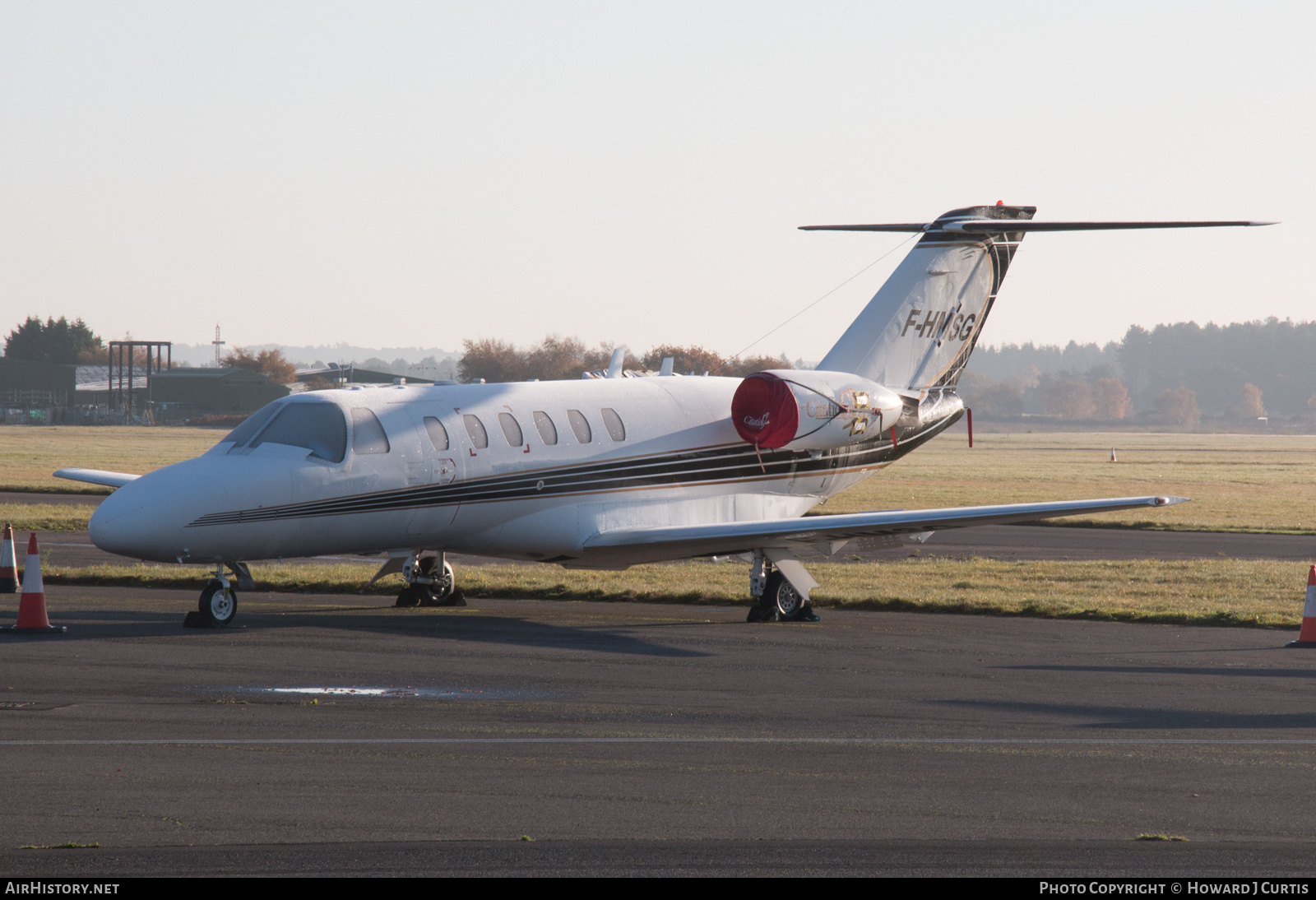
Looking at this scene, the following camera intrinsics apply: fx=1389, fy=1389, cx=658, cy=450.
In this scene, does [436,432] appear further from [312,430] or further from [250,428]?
[250,428]

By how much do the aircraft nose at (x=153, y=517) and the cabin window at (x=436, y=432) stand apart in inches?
103

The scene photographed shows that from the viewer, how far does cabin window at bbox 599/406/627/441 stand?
17.6m

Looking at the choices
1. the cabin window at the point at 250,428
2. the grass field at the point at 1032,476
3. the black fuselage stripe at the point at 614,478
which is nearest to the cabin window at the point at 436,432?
the black fuselage stripe at the point at 614,478

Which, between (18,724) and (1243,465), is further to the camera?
(1243,465)

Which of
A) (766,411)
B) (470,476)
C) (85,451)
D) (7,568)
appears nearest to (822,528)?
(766,411)

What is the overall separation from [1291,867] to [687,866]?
2740 mm

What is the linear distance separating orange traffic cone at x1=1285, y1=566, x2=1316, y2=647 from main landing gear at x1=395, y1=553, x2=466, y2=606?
9905 millimetres

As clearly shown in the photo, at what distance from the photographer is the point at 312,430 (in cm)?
1534

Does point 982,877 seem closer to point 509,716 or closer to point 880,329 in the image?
point 509,716

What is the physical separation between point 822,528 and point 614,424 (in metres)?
3.23

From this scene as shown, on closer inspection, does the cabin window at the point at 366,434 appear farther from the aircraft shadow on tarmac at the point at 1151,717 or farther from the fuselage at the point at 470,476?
the aircraft shadow on tarmac at the point at 1151,717

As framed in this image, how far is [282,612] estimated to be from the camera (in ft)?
55.0

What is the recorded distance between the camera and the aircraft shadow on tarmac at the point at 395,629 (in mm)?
14203
